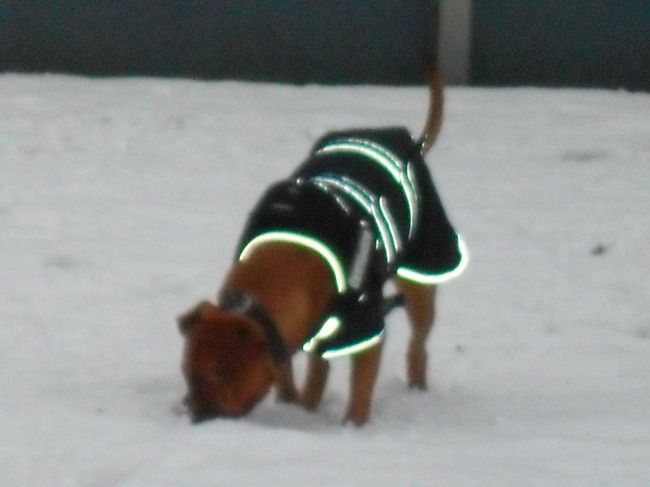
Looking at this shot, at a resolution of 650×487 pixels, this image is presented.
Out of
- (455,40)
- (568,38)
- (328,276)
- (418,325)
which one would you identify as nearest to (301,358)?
(418,325)

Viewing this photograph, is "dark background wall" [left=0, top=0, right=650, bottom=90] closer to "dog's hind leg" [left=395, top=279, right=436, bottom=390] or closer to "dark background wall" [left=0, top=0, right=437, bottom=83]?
"dark background wall" [left=0, top=0, right=437, bottom=83]

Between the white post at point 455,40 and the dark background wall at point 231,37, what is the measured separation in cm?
24

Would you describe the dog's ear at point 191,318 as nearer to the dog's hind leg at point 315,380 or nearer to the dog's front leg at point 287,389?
the dog's front leg at point 287,389

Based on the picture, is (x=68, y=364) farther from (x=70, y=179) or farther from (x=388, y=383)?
(x=70, y=179)

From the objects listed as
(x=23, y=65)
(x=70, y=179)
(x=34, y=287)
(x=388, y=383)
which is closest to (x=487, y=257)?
(x=388, y=383)

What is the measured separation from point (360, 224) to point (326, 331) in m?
0.34

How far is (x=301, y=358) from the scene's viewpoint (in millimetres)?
4121

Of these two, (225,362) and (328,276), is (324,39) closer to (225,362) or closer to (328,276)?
(328,276)

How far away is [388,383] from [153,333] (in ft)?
3.23

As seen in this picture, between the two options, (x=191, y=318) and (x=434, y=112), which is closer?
(x=191, y=318)

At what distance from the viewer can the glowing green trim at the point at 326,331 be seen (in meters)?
3.10

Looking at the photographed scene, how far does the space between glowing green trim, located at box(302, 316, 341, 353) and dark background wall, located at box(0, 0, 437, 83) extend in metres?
7.47

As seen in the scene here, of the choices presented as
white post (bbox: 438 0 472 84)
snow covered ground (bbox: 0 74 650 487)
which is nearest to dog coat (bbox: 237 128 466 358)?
snow covered ground (bbox: 0 74 650 487)

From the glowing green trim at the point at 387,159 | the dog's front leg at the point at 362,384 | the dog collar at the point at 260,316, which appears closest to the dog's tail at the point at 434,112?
the glowing green trim at the point at 387,159
